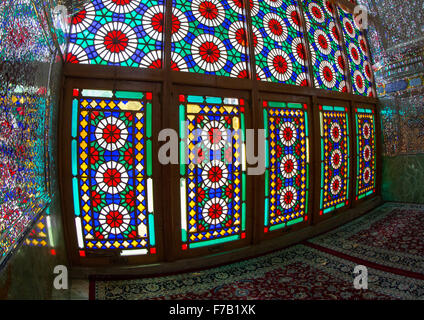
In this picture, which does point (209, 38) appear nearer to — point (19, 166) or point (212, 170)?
point (212, 170)

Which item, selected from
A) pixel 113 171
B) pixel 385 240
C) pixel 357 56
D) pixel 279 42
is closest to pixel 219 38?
pixel 279 42

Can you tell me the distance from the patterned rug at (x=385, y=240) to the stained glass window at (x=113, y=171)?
2.35 metres

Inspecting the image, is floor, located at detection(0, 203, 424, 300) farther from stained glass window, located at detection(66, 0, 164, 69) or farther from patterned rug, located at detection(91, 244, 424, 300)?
stained glass window, located at detection(66, 0, 164, 69)

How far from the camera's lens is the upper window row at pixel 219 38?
2627mm

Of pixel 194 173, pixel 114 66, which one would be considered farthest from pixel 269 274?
pixel 114 66

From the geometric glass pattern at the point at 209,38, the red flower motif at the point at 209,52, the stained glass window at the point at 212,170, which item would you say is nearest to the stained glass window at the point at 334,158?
the stained glass window at the point at 212,170

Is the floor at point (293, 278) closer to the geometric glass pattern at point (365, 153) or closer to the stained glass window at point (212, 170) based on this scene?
the stained glass window at point (212, 170)

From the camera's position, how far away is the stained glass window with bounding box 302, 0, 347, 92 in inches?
151

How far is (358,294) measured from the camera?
221cm

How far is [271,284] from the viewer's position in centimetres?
244

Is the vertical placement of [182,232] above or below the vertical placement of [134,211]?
below

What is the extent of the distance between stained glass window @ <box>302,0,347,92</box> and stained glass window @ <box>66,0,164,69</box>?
244cm

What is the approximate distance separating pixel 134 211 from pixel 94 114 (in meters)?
1.10
